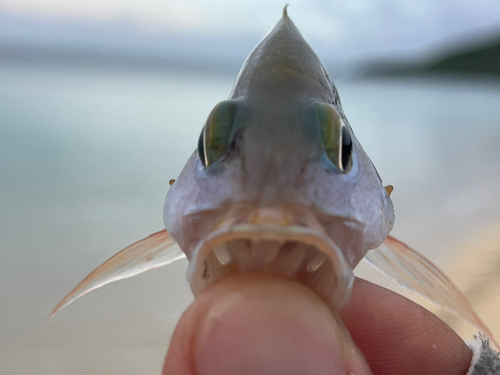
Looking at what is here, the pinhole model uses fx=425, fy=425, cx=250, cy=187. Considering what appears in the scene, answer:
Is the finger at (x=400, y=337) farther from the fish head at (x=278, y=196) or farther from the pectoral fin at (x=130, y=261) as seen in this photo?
A: the pectoral fin at (x=130, y=261)

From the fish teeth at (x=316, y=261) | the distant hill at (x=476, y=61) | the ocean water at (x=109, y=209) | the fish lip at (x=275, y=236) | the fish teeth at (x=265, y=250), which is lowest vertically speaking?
the ocean water at (x=109, y=209)

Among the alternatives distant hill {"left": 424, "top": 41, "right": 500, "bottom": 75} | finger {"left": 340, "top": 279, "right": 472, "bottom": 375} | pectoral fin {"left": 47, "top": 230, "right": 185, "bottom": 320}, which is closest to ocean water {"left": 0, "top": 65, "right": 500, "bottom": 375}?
pectoral fin {"left": 47, "top": 230, "right": 185, "bottom": 320}

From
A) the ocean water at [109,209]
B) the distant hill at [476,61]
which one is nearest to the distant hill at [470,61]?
the distant hill at [476,61]

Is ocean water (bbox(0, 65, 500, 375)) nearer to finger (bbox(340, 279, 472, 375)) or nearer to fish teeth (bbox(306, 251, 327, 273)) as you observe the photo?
finger (bbox(340, 279, 472, 375))

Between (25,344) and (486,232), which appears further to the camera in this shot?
(486,232)

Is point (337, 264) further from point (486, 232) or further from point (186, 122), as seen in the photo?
point (186, 122)

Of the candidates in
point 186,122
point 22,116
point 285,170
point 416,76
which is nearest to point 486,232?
point 285,170

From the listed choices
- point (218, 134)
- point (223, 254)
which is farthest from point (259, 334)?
point (218, 134)
